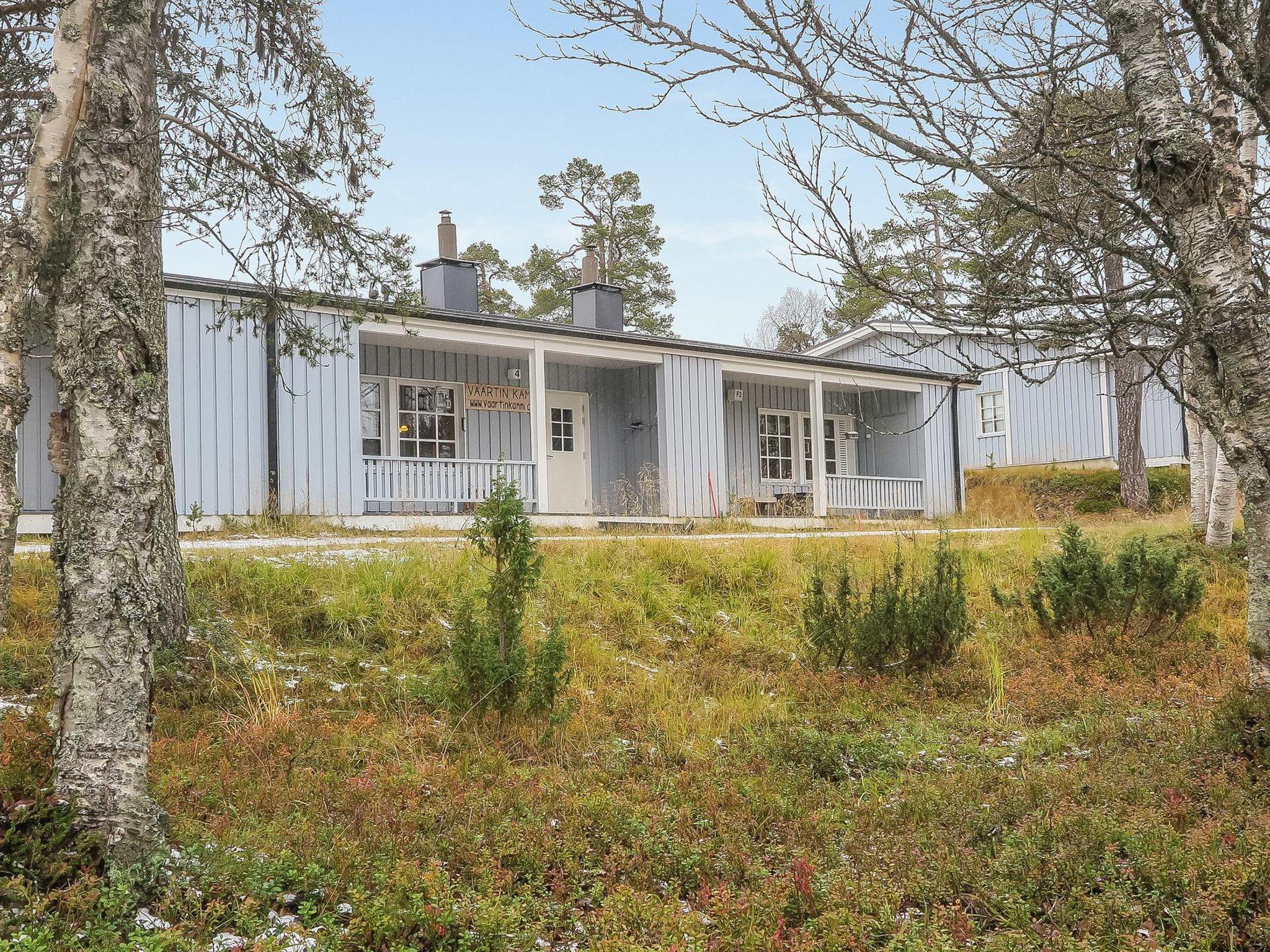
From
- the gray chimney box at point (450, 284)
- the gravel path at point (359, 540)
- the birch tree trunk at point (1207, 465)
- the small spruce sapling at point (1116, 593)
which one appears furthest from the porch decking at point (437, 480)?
the birch tree trunk at point (1207, 465)

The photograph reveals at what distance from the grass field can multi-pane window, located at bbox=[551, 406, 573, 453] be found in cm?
865

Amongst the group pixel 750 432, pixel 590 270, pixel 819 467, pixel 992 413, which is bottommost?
pixel 819 467

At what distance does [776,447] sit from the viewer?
19.9 metres

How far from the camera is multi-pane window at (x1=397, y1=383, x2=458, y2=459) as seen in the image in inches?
607

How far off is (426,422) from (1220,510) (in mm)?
10640

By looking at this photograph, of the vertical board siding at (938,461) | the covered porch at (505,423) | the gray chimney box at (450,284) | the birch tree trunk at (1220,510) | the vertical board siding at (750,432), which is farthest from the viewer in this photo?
the vertical board siding at (938,461)

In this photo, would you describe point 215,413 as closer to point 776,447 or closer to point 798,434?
point 776,447

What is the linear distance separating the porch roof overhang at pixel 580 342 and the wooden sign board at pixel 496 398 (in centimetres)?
82

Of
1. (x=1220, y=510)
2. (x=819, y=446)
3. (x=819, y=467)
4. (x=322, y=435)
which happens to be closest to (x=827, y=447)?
(x=819, y=446)

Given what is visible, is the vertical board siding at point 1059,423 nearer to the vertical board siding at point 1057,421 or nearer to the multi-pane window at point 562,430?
the vertical board siding at point 1057,421

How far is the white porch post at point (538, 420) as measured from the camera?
1445 cm

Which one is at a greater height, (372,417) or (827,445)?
(372,417)

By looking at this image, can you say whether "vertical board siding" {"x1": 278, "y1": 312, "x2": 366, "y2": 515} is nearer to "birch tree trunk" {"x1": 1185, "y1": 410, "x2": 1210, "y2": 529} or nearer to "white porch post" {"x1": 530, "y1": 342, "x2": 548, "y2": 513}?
"white porch post" {"x1": 530, "y1": 342, "x2": 548, "y2": 513}

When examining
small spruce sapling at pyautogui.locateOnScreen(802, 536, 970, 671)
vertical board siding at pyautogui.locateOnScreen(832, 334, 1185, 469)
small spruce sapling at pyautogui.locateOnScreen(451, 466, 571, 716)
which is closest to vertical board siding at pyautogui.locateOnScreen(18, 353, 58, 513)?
small spruce sapling at pyautogui.locateOnScreen(451, 466, 571, 716)
